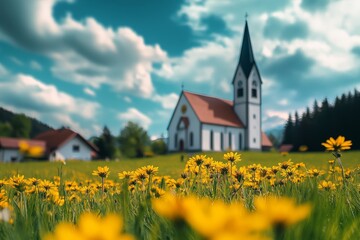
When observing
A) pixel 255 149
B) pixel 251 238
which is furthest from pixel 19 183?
pixel 255 149

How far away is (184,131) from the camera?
187 ft

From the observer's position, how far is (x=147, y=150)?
3263 inches

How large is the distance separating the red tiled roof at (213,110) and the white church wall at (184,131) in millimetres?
1036

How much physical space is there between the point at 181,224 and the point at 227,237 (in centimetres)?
26

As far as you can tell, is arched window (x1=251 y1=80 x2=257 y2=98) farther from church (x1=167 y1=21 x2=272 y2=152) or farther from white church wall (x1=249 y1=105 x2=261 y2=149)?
white church wall (x1=249 y1=105 x2=261 y2=149)

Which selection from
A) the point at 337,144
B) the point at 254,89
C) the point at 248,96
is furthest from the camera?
the point at 254,89

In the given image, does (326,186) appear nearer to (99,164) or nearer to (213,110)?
(99,164)

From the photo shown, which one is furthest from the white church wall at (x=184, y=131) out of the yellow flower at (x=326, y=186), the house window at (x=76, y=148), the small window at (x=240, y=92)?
the yellow flower at (x=326, y=186)

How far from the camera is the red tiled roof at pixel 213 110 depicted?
5656 centimetres

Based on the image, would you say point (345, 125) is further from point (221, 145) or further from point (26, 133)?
point (26, 133)

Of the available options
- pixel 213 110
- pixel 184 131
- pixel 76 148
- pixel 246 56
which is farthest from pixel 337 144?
pixel 246 56

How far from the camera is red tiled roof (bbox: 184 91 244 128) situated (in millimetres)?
56562

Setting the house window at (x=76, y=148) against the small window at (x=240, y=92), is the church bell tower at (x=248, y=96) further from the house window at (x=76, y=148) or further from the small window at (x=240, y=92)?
the house window at (x=76, y=148)

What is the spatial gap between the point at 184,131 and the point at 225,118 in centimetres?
794
